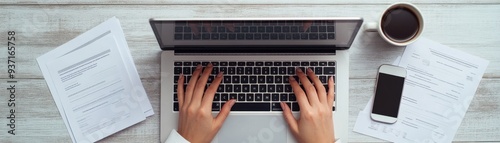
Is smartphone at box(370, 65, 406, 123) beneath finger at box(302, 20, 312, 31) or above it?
beneath

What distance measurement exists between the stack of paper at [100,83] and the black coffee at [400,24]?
52 cm

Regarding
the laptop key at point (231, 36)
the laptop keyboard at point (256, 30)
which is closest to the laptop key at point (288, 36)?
the laptop keyboard at point (256, 30)

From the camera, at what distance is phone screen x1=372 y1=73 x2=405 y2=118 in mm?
928

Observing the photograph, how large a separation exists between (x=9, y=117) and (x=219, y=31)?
1.69 ft

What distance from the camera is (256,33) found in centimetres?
83

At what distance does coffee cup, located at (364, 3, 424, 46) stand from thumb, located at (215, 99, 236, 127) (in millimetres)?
321

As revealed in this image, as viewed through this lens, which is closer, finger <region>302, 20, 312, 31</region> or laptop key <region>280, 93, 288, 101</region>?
finger <region>302, 20, 312, 31</region>

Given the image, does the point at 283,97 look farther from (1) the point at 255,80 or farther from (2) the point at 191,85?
(2) the point at 191,85

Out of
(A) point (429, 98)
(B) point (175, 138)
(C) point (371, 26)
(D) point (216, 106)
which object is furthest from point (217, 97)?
(A) point (429, 98)

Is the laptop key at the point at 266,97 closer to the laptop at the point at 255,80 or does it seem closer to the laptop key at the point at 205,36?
the laptop at the point at 255,80

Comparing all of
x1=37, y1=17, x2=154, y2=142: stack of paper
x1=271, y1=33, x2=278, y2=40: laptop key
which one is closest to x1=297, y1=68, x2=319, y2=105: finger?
x1=271, y1=33, x2=278, y2=40: laptop key

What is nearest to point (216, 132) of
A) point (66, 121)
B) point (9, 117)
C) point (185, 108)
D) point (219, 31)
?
point (185, 108)

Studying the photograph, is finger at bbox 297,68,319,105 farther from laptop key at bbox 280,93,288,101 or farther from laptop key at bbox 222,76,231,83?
laptop key at bbox 222,76,231,83

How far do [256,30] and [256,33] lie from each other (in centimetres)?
1
